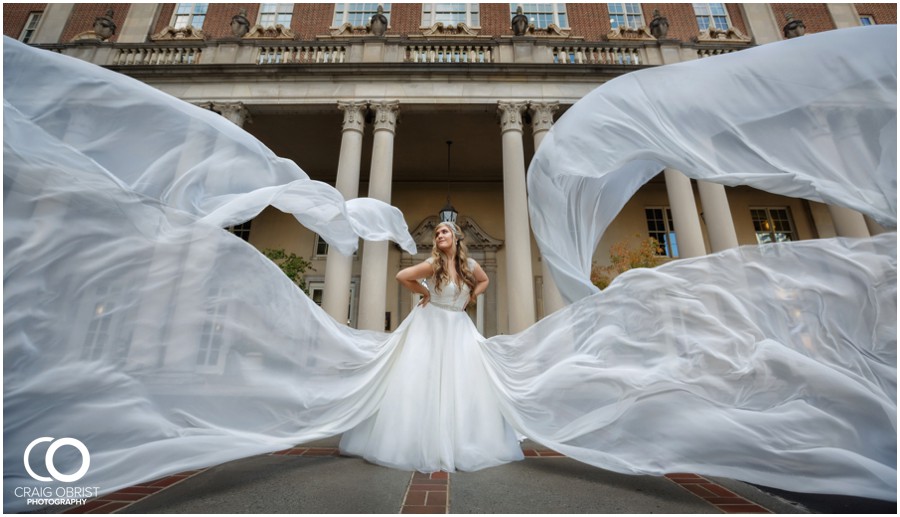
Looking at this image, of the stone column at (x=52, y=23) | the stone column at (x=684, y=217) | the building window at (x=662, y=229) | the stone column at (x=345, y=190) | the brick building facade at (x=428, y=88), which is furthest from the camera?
the building window at (x=662, y=229)

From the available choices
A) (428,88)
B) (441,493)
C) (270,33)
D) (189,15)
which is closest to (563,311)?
(441,493)

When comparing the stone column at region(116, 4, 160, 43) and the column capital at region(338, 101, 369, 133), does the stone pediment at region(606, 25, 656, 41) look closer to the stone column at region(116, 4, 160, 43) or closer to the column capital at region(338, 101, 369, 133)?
the column capital at region(338, 101, 369, 133)

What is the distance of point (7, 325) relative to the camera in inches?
80.2

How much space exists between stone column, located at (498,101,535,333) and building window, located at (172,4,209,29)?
47.1 feet

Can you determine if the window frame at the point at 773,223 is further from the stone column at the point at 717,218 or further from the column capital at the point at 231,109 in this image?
the column capital at the point at 231,109

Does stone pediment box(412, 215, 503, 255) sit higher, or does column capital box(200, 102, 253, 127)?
column capital box(200, 102, 253, 127)

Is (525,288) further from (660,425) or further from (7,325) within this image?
(7,325)

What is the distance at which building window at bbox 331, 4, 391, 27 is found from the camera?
16219 millimetres

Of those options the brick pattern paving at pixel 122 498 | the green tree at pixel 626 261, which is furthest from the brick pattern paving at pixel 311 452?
the green tree at pixel 626 261

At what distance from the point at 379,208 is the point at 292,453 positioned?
2534 millimetres

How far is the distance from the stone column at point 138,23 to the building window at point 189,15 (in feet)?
2.62

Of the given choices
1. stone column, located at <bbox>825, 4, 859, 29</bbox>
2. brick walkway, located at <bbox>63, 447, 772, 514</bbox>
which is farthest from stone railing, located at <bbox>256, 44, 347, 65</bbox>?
stone column, located at <bbox>825, 4, 859, 29</bbox>

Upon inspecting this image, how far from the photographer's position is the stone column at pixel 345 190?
9.68 metres

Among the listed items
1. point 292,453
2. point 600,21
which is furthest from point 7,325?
point 600,21
